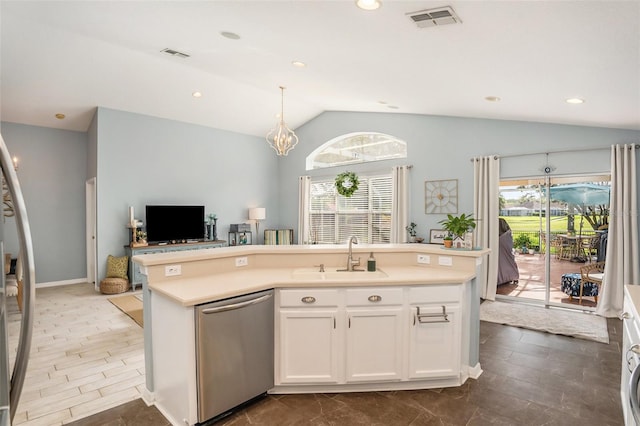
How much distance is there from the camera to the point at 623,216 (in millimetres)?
4617

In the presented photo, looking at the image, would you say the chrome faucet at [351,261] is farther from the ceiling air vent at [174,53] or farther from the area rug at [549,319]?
the ceiling air vent at [174,53]

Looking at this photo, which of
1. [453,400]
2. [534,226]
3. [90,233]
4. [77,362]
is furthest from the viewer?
[90,233]

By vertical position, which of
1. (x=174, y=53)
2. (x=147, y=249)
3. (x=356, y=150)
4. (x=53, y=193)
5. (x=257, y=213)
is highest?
(x=174, y=53)

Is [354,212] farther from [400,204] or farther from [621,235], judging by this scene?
[621,235]

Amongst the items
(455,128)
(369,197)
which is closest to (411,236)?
(369,197)

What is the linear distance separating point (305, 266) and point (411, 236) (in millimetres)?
3603

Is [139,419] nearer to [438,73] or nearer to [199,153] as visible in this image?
[438,73]

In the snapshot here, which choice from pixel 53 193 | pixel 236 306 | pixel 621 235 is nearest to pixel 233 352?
pixel 236 306

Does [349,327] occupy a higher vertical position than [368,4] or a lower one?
lower

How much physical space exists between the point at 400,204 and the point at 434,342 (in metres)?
4.08

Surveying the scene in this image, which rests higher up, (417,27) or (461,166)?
(417,27)

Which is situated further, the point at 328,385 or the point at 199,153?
the point at 199,153

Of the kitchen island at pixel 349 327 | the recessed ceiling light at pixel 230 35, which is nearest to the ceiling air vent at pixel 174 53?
the recessed ceiling light at pixel 230 35

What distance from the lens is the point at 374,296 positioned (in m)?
2.69
